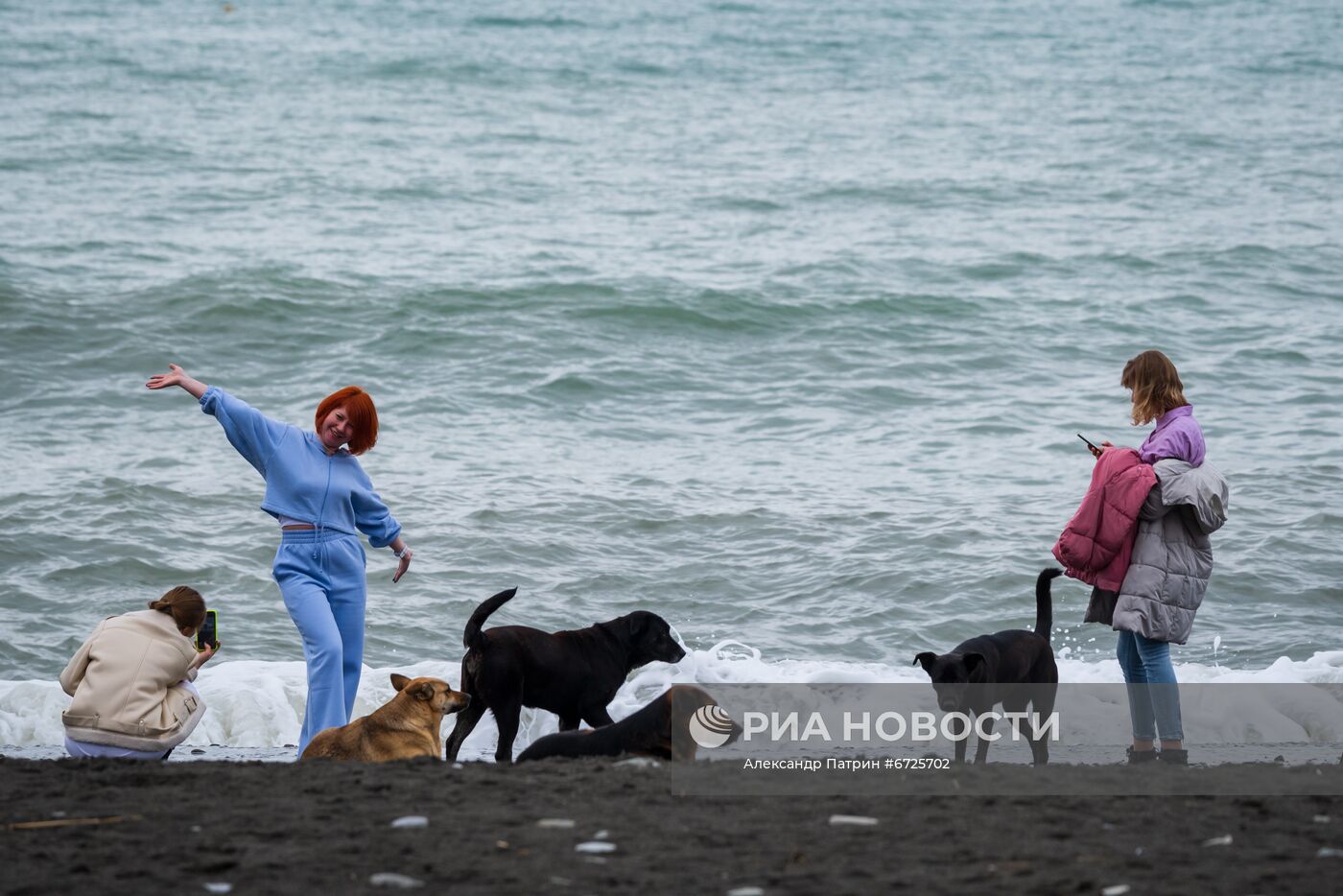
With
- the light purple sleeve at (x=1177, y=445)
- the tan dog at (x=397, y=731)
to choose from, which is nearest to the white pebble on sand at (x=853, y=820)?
the tan dog at (x=397, y=731)

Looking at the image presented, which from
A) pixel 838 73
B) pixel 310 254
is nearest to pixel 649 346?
pixel 310 254

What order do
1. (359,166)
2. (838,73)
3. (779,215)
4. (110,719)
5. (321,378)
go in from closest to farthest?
(110,719) < (321,378) < (779,215) < (359,166) < (838,73)

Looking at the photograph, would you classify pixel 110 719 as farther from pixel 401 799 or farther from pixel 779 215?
pixel 779 215

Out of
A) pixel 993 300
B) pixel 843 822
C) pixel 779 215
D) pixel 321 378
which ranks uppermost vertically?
pixel 779 215

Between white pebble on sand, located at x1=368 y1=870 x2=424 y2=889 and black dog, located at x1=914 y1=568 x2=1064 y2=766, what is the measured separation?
2.69m

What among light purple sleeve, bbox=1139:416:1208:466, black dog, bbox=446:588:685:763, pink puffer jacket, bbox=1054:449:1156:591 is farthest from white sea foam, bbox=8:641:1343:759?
light purple sleeve, bbox=1139:416:1208:466

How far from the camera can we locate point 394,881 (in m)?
3.52

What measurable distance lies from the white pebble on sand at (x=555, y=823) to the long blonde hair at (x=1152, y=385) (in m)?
3.16

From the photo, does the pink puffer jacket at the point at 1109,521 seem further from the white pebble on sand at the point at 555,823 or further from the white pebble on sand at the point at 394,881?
the white pebble on sand at the point at 394,881

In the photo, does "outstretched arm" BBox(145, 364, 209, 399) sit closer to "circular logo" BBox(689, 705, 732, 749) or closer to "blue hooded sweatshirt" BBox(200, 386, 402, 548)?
"blue hooded sweatshirt" BBox(200, 386, 402, 548)

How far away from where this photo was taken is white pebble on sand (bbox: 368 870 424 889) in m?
3.49

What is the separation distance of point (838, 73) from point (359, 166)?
13286 mm

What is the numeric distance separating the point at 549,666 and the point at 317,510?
1.23m

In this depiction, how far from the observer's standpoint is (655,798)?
439 cm
